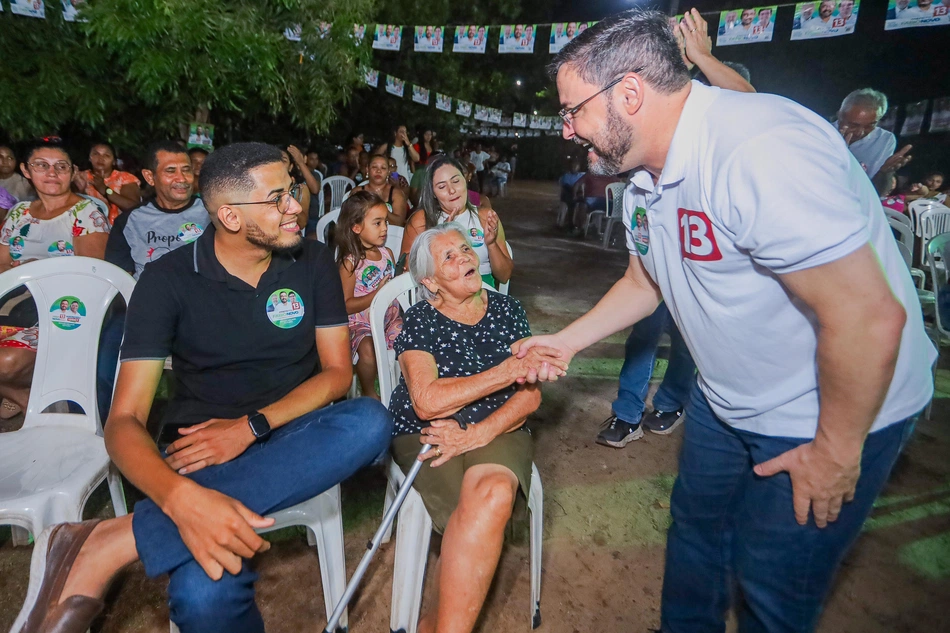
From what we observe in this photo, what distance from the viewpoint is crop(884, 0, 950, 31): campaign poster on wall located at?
6.32 m

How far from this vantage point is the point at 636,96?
1.31 meters

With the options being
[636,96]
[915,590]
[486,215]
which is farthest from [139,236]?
[915,590]

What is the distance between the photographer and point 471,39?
10.3 m

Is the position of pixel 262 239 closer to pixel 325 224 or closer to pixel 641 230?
pixel 641 230

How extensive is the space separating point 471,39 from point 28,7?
689 centimetres

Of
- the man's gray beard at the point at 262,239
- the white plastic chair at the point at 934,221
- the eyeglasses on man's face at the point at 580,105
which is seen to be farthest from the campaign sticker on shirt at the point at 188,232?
the white plastic chair at the point at 934,221

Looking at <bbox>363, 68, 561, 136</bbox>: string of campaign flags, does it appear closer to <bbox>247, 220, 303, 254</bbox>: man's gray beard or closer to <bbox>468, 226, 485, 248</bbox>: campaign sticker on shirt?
<bbox>468, 226, 485, 248</bbox>: campaign sticker on shirt

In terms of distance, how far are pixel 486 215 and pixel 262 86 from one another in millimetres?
4016

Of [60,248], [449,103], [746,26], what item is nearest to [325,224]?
[60,248]

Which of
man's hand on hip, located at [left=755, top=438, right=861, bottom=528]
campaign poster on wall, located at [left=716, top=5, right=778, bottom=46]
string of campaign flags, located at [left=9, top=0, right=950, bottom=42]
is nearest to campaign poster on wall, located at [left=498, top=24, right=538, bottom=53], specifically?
string of campaign flags, located at [left=9, top=0, right=950, bottom=42]

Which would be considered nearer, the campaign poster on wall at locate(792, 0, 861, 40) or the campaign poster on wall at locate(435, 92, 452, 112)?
the campaign poster on wall at locate(792, 0, 861, 40)

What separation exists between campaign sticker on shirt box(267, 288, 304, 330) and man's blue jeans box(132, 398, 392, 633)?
0.39m

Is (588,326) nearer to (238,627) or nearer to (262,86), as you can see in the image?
(238,627)

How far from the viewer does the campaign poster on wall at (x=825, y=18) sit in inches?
265
